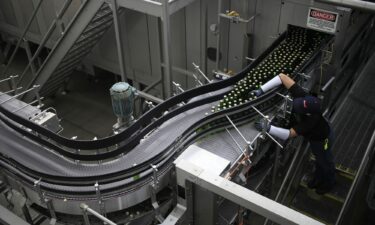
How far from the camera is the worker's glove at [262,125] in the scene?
351cm

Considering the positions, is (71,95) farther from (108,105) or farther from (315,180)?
(315,180)

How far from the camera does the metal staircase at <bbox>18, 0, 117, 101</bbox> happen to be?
538cm

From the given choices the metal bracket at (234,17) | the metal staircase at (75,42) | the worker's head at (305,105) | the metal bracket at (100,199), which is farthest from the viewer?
the metal staircase at (75,42)

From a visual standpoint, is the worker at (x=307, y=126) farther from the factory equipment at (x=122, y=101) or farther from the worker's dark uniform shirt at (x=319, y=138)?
the factory equipment at (x=122, y=101)

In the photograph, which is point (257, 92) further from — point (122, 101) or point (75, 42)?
point (75, 42)

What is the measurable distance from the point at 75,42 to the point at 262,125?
3.50 meters

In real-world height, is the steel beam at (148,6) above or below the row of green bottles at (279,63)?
above

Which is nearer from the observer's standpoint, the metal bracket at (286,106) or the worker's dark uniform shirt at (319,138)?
the metal bracket at (286,106)

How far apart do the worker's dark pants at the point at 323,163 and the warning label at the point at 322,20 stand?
4.05ft

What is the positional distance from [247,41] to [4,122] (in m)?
3.21

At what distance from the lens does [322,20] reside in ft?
14.4

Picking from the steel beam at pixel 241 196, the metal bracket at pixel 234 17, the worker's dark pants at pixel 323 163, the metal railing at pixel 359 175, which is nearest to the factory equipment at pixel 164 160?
the steel beam at pixel 241 196

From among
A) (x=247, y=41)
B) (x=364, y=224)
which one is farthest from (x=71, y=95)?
(x=364, y=224)

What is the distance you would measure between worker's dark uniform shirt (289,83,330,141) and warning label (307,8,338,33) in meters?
0.92
